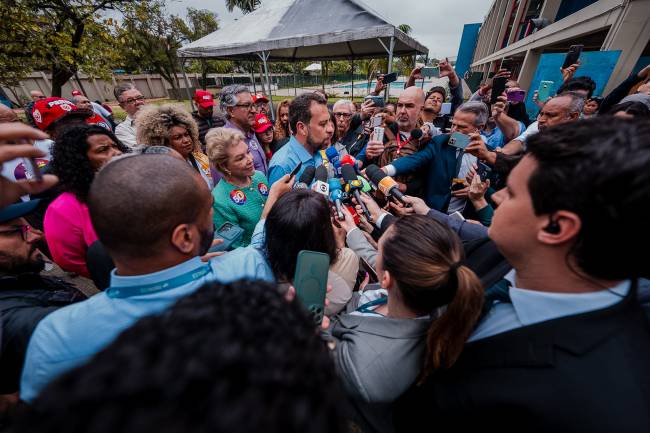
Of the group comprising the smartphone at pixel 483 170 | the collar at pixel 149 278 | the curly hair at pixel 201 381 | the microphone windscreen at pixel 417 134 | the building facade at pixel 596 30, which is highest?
the building facade at pixel 596 30

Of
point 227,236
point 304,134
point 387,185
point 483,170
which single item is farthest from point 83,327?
point 483,170

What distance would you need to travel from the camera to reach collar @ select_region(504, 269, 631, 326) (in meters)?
0.88

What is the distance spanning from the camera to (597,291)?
90 centimetres

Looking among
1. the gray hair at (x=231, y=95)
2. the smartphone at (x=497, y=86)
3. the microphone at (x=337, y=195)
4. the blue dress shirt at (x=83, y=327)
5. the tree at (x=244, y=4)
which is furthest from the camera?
the tree at (x=244, y=4)

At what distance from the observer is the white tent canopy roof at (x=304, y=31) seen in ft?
18.6

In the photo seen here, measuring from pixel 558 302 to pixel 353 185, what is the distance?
1519 millimetres

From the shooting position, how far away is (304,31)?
647 cm

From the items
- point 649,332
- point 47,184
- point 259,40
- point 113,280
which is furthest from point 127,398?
point 259,40

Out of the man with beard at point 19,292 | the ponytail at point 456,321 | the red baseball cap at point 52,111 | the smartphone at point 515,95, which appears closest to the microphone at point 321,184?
the ponytail at point 456,321

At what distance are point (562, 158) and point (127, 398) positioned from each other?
51.8 inches

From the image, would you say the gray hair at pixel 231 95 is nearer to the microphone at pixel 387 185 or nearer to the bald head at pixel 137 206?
the microphone at pixel 387 185

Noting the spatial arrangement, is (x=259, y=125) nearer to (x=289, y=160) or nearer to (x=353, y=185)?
(x=289, y=160)

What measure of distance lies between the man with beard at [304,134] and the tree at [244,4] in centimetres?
4426

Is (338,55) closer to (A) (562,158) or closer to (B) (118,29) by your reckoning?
(B) (118,29)
